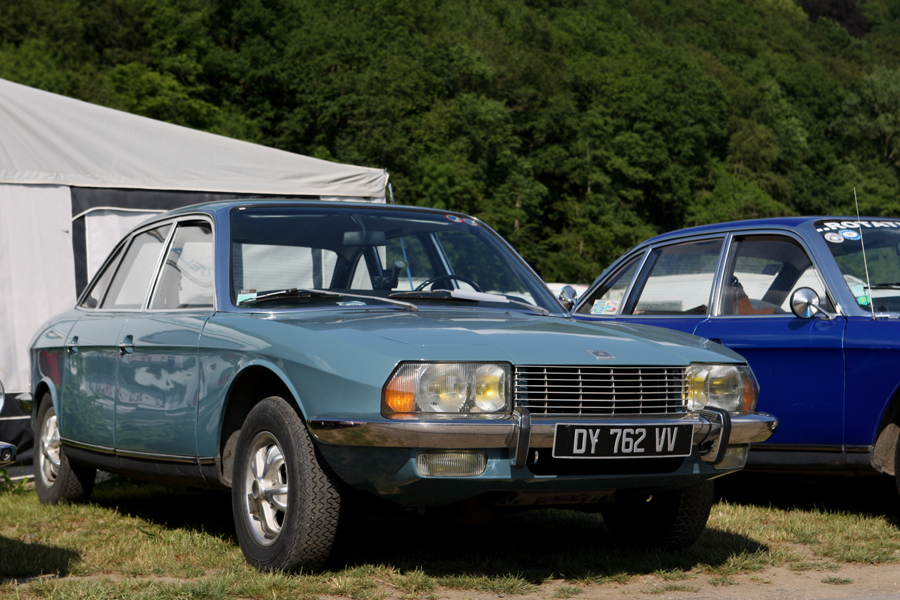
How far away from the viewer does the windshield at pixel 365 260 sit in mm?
5207

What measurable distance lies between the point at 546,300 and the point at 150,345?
1.96m

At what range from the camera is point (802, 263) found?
6473mm

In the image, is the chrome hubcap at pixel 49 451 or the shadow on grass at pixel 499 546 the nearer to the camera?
the shadow on grass at pixel 499 546

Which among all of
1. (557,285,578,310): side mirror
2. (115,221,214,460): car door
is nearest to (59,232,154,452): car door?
(115,221,214,460): car door

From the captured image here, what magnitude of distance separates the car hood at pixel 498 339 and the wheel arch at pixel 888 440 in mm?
1515

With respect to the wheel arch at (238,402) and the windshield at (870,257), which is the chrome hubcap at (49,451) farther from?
the windshield at (870,257)

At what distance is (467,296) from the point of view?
5238mm

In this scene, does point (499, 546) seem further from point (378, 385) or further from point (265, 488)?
point (378, 385)

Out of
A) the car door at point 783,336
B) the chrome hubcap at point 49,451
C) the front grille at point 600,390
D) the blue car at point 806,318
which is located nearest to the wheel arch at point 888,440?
the blue car at point 806,318

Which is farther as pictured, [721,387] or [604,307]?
[604,307]

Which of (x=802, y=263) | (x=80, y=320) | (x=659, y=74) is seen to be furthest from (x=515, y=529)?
(x=659, y=74)

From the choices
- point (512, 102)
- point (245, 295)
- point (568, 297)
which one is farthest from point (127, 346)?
point (512, 102)

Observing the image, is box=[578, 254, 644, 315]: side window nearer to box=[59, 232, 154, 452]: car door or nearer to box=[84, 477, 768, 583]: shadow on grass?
box=[84, 477, 768, 583]: shadow on grass

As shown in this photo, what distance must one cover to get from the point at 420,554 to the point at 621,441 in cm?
136
